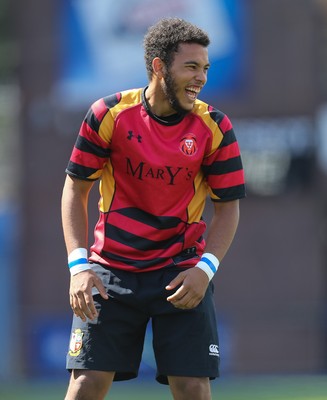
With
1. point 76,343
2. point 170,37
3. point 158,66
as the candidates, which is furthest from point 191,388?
point 170,37

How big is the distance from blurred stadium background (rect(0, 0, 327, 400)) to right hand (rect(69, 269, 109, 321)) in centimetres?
1348

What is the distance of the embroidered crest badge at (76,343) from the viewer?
5.77 meters

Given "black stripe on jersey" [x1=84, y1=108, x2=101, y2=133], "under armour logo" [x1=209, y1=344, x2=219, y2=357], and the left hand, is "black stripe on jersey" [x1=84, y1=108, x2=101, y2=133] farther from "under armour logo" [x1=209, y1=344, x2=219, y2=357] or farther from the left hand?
"under armour logo" [x1=209, y1=344, x2=219, y2=357]

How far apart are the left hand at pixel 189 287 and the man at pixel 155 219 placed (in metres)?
0.01

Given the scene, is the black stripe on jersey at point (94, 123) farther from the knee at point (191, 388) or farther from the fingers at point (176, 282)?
the knee at point (191, 388)

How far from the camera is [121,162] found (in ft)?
19.3

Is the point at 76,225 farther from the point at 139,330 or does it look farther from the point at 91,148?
the point at 139,330

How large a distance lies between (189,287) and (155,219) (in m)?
0.45

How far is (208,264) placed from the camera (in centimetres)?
580

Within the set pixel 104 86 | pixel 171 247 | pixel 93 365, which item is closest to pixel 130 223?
pixel 171 247

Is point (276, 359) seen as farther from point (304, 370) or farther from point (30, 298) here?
point (30, 298)

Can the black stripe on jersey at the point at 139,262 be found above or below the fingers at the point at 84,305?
above

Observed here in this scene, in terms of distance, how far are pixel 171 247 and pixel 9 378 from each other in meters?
14.1

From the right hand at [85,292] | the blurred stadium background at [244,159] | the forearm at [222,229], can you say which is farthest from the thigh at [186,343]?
the blurred stadium background at [244,159]
